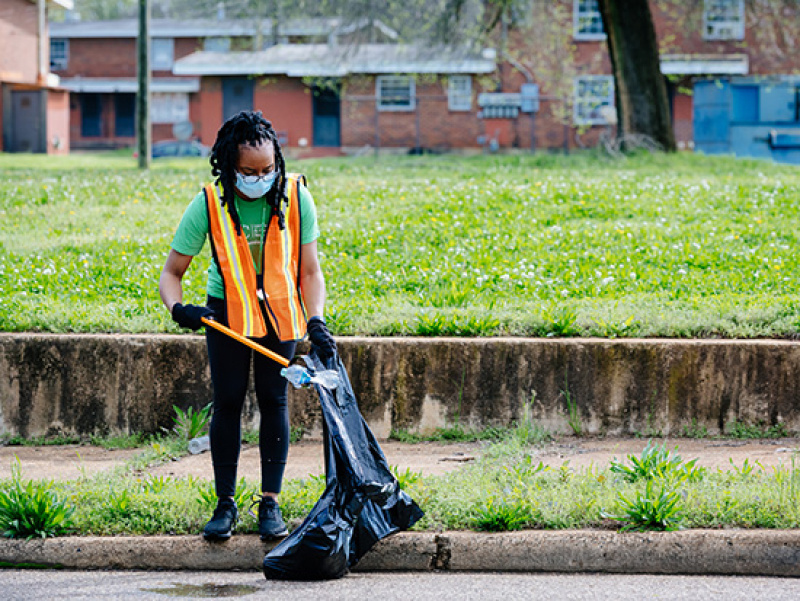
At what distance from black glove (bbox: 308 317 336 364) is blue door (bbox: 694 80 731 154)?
27406 millimetres

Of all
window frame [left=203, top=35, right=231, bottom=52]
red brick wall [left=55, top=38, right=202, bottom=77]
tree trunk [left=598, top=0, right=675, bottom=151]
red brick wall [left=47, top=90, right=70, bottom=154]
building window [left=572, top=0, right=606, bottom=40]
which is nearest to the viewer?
tree trunk [left=598, top=0, right=675, bottom=151]

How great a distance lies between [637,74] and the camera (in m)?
19.2

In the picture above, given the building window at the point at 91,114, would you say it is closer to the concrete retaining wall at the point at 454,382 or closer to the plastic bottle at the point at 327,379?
the concrete retaining wall at the point at 454,382

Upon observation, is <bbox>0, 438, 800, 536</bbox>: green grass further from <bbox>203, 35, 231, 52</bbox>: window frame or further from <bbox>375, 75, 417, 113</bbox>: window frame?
<bbox>203, 35, 231, 52</bbox>: window frame

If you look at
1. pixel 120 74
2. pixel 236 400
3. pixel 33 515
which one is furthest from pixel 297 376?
pixel 120 74

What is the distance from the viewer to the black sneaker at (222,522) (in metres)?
4.75

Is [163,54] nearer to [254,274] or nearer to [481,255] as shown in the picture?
[481,255]

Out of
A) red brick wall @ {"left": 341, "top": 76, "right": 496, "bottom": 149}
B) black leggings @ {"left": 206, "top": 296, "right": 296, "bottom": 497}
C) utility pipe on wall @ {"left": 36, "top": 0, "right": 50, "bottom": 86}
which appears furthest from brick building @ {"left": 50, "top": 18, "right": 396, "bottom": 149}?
black leggings @ {"left": 206, "top": 296, "right": 296, "bottom": 497}

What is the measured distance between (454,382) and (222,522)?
7.65 ft

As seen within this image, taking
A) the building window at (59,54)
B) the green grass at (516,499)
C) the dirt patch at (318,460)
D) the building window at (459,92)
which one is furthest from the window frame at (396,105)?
the green grass at (516,499)

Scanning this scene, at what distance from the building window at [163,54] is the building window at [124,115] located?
2537 mm

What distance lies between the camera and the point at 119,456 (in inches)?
253

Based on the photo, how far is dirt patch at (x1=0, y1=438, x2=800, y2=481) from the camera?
19.4 ft

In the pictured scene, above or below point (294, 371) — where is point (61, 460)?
below
